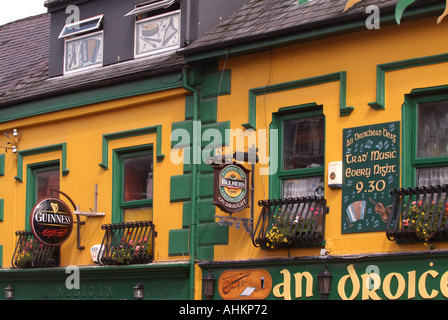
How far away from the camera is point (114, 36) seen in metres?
19.9

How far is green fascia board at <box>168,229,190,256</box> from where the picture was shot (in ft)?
57.7

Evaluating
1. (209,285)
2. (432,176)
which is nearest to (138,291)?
(209,285)

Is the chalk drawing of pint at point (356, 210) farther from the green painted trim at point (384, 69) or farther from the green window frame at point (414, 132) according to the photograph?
the green painted trim at point (384, 69)

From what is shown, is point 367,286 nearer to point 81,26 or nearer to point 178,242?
point 178,242

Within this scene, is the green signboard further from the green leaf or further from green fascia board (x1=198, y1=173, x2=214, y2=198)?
green fascia board (x1=198, y1=173, x2=214, y2=198)

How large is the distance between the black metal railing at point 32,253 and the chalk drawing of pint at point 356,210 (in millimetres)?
6427

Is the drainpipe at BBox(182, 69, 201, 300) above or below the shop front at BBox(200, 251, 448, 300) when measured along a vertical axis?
above

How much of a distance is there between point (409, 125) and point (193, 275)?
4365 millimetres

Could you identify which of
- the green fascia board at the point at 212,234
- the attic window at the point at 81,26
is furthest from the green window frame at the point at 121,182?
the attic window at the point at 81,26

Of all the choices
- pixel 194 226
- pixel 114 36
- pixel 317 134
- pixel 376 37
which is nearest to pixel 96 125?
pixel 114 36

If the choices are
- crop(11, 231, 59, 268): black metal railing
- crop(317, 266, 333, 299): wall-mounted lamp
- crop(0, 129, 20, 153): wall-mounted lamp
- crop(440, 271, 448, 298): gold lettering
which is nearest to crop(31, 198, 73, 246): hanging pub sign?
crop(11, 231, 59, 268): black metal railing

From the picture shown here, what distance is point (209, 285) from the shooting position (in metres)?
16.9

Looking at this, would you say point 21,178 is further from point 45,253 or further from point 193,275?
point 193,275

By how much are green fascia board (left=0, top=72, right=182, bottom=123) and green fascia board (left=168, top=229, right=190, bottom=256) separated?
247 cm
